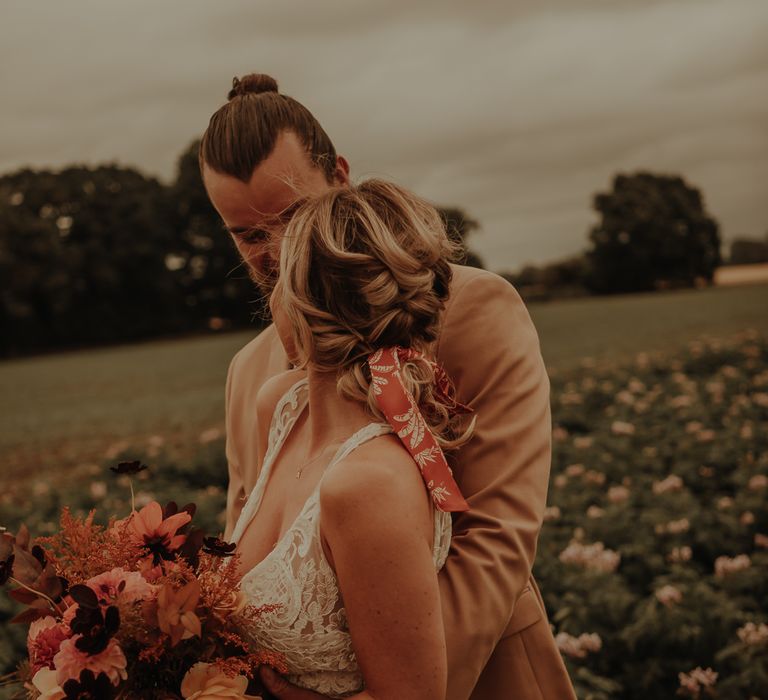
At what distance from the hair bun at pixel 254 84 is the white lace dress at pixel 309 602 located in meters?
1.61

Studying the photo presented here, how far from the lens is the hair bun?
9.92ft

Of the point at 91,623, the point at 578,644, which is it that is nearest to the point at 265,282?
the point at 91,623

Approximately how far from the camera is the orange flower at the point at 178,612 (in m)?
1.61

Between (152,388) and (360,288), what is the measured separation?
2091cm

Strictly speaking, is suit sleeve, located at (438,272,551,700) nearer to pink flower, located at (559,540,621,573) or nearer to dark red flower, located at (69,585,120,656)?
dark red flower, located at (69,585,120,656)

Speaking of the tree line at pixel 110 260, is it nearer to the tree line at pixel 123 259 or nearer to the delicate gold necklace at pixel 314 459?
the tree line at pixel 123 259

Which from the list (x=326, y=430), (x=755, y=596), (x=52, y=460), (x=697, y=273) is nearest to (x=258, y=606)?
(x=326, y=430)

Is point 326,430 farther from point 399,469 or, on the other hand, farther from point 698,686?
point 698,686

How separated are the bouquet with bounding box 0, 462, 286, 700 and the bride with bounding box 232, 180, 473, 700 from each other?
0.12 meters

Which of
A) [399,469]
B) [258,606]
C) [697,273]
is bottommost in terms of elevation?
[697,273]

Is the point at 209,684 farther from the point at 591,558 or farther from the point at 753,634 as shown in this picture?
the point at 591,558

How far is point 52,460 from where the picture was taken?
11414 millimetres

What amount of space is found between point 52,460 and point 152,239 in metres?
49.2

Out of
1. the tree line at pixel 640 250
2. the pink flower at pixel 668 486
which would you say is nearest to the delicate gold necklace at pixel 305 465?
the pink flower at pixel 668 486
